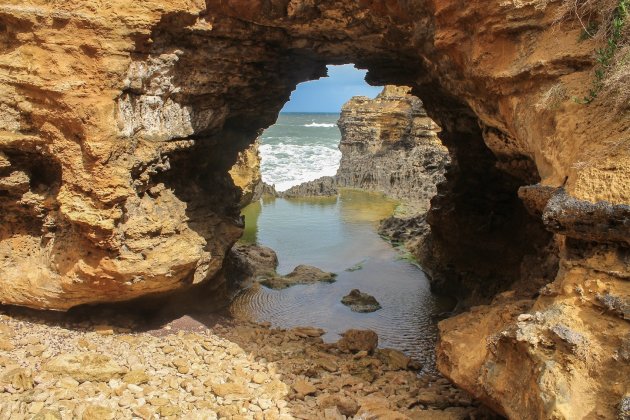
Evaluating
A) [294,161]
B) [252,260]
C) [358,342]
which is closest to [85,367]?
[358,342]

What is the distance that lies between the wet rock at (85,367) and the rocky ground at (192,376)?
0.01 metres

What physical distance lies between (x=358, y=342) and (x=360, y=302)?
2.88m

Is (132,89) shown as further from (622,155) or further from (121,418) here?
(622,155)

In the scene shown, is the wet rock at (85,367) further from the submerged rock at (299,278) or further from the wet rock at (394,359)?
the submerged rock at (299,278)

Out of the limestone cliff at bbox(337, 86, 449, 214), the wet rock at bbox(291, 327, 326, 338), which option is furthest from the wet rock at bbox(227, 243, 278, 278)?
the limestone cliff at bbox(337, 86, 449, 214)

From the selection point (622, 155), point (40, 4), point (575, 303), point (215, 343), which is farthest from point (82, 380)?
point (622, 155)

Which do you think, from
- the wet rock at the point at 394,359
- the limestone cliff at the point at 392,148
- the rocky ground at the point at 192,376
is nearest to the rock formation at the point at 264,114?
the rocky ground at the point at 192,376

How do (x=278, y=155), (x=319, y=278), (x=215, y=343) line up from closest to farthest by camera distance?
1. (x=215, y=343)
2. (x=319, y=278)
3. (x=278, y=155)

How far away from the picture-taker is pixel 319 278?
14367mm

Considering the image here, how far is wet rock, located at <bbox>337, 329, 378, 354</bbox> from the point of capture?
955cm

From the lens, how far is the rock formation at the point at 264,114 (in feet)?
15.7

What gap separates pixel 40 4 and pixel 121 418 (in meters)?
5.83

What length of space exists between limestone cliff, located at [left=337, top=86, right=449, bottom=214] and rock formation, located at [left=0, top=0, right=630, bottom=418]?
16.4 m

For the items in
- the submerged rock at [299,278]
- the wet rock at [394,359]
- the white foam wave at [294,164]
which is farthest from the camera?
the white foam wave at [294,164]
